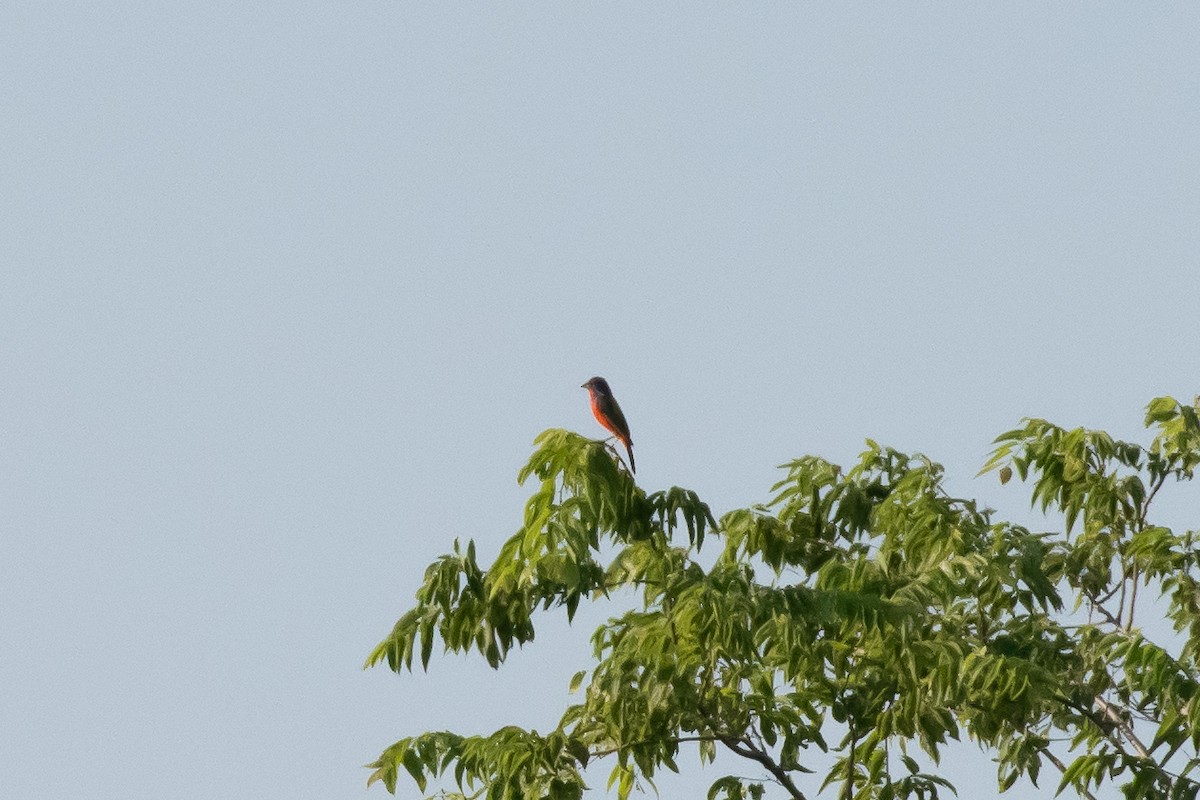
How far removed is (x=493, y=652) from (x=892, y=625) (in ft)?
6.73

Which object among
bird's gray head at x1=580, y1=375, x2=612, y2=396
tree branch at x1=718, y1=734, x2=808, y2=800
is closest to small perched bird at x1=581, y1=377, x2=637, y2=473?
bird's gray head at x1=580, y1=375, x2=612, y2=396

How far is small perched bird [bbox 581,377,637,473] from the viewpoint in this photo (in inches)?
531

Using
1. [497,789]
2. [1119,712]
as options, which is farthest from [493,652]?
[1119,712]

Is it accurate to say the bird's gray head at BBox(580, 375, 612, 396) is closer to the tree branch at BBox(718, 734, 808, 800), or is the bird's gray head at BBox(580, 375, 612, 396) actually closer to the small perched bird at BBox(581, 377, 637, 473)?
the small perched bird at BBox(581, 377, 637, 473)

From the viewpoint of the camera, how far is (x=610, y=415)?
1349 centimetres

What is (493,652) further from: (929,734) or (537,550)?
(929,734)

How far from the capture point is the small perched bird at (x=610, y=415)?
44.3 feet

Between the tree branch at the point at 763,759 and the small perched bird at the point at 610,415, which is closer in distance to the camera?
the tree branch at the point at 763,759

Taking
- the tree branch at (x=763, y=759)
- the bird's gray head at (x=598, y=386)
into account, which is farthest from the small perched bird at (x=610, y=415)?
the tree branch at (x=763, y=759)

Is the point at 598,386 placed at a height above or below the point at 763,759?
above

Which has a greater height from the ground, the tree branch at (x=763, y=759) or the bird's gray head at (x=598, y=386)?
the bird's gray head at (x=598, y=386)

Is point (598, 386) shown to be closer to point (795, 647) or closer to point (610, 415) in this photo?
point (610, 415)

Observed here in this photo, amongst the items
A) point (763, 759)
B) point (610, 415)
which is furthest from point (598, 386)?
point (763, 759)

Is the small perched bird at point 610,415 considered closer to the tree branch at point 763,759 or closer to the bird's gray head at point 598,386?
the bird's gray head at point 598,386
